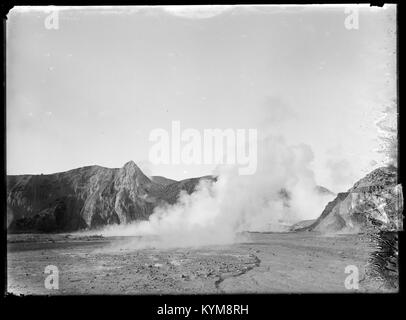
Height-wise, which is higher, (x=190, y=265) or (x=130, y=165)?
(x=130, y=165)

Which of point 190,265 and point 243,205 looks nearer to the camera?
point 190,265

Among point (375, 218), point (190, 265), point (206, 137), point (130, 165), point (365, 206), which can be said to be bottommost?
point (190, 265)

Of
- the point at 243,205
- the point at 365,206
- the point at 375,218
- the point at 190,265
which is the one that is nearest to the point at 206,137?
the point at 243,205

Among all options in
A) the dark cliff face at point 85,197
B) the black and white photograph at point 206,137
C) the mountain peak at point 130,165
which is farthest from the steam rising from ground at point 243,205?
the mountain peak at point 130,165

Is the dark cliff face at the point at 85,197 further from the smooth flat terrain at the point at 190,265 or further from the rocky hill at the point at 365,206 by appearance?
the rocky hill at the point at 365,206

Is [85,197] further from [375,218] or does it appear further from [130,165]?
[375,218]

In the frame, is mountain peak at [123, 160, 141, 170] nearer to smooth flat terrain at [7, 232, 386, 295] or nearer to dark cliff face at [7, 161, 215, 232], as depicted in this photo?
dark cliff face at [7, 161, 215, 232]
